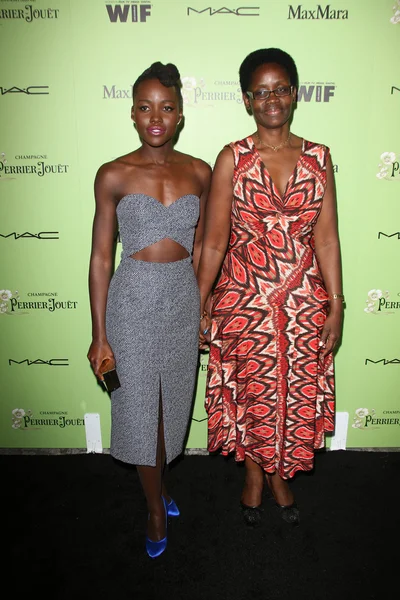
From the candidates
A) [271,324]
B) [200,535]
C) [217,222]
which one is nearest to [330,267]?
[271,324]

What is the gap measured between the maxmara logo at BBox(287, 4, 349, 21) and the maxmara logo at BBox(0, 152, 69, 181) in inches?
55.0

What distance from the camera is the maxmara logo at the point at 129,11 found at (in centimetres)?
220

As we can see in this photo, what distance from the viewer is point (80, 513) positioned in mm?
2344

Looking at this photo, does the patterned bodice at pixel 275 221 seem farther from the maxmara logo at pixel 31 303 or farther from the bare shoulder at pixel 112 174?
the maxmara logo at pixel 31 303

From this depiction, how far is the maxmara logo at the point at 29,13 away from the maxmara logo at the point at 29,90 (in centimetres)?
30

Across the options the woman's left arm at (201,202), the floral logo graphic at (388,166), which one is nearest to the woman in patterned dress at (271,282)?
the woman's left arm at (201,202)

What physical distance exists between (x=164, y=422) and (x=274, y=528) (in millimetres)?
837

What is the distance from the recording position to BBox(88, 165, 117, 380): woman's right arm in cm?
185

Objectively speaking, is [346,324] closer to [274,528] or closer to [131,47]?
[274,528]

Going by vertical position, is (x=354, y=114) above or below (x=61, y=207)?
above

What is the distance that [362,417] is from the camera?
2812mm

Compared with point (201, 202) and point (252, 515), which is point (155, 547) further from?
point (201, 202)

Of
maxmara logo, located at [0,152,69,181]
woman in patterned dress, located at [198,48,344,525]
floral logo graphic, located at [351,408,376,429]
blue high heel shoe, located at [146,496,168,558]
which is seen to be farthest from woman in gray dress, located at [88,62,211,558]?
floral logo graphic, located at [351,408,376,429]

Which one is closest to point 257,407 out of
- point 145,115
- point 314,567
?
point 314,567
